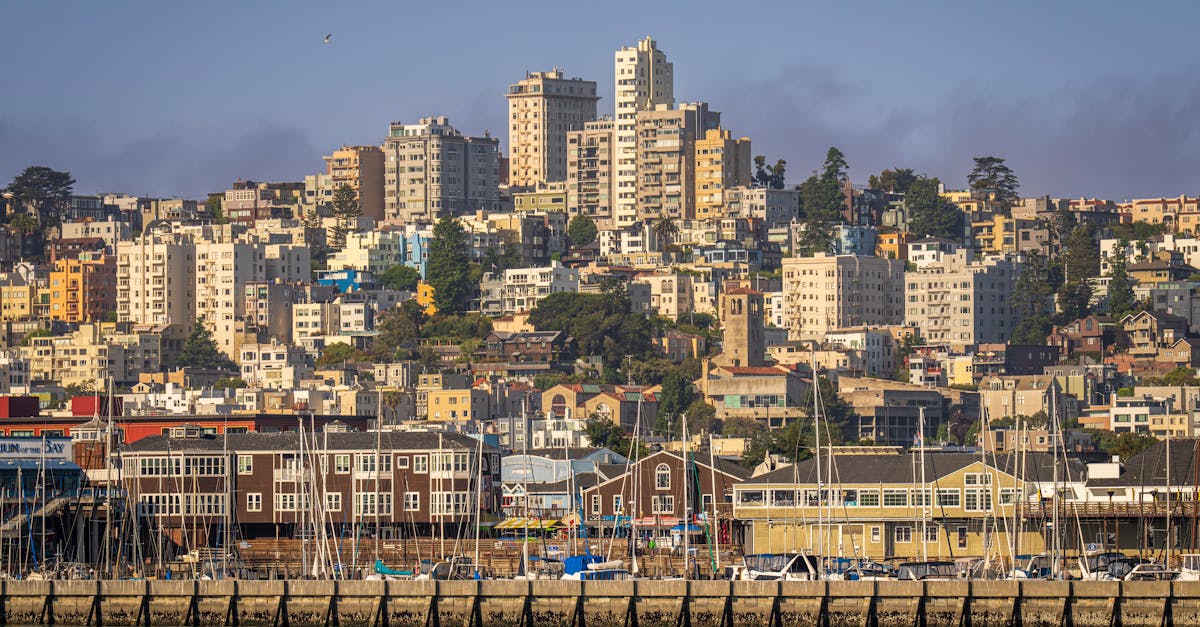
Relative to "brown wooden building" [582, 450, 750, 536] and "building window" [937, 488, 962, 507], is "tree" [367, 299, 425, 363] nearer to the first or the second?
"brown wooden building" [582, 450, 750, 536]

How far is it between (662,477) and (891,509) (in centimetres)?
1548

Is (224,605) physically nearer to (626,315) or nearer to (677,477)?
(677,477)

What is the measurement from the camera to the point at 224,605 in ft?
223

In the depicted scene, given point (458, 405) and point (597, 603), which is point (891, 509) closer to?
point (597, 603)

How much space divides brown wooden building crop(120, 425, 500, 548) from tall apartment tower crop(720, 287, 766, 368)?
88.6m

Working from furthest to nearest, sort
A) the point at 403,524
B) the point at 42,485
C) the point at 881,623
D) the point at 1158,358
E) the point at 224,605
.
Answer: the point at 1158,358
the point at 403,524
the point at 42,485
the point at 224,605
the point at 881,623

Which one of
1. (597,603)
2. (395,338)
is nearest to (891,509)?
(597,603)

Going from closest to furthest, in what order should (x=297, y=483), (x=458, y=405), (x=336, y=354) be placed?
(x=297, y=483) → (x=458, y=405) → (x=336, y=354)

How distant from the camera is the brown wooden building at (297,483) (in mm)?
93625

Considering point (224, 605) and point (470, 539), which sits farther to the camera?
point (470, 539)

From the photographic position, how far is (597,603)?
215 feet

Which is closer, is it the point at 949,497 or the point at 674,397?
the point at 949,497

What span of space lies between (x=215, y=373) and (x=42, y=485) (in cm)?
10455

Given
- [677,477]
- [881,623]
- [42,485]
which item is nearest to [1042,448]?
[677,477]
